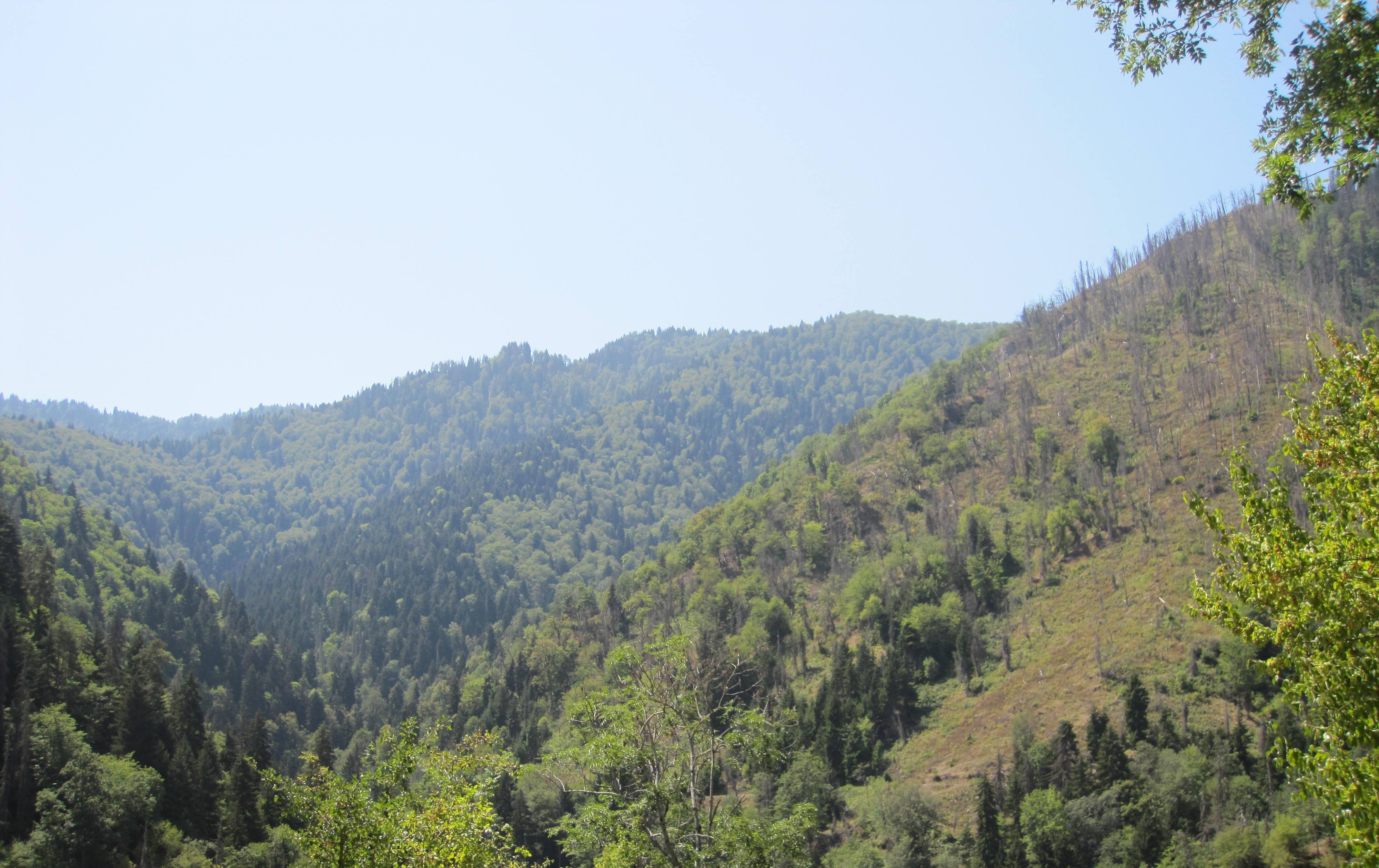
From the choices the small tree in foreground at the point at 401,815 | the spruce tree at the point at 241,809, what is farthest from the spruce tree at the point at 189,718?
the small tree in foreground at the point at 401,815

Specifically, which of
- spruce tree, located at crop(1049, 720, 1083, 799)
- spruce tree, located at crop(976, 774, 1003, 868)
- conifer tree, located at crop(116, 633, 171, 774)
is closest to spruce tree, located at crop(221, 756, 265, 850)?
conifer tree, located at crop(116, 633, 171, 774)

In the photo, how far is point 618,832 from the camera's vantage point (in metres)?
20.5

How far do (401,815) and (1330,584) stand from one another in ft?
63.8

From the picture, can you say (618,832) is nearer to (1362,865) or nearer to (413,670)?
(1362,865)

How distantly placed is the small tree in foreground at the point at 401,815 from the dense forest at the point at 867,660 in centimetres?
26

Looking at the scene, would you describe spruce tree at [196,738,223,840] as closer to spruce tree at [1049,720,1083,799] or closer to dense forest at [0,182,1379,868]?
dense forest at [0,182,1379,868]

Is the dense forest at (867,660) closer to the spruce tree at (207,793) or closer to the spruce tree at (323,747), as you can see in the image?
the spruce tree at (207,793)

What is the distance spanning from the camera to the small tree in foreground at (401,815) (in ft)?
62.5

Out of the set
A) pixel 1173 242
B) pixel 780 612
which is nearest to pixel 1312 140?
pixel 780 612

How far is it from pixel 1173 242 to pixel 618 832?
186825 mm

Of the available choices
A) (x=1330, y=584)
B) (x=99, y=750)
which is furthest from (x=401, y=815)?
(x=99, y=750)

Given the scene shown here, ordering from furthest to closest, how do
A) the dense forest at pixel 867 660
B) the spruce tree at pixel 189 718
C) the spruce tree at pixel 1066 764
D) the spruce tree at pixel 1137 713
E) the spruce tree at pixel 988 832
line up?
1. the spruce tree at pixel 189 718
2. the spruce tree at pixel 1137 713
3. the spruce tree at pixel 1066 764
4. the spruce tree at pixel 988 832
5. the dense forest at pixel 867 660

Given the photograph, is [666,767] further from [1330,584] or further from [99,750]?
[99,750]

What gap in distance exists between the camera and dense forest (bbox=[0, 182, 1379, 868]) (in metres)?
34.0
